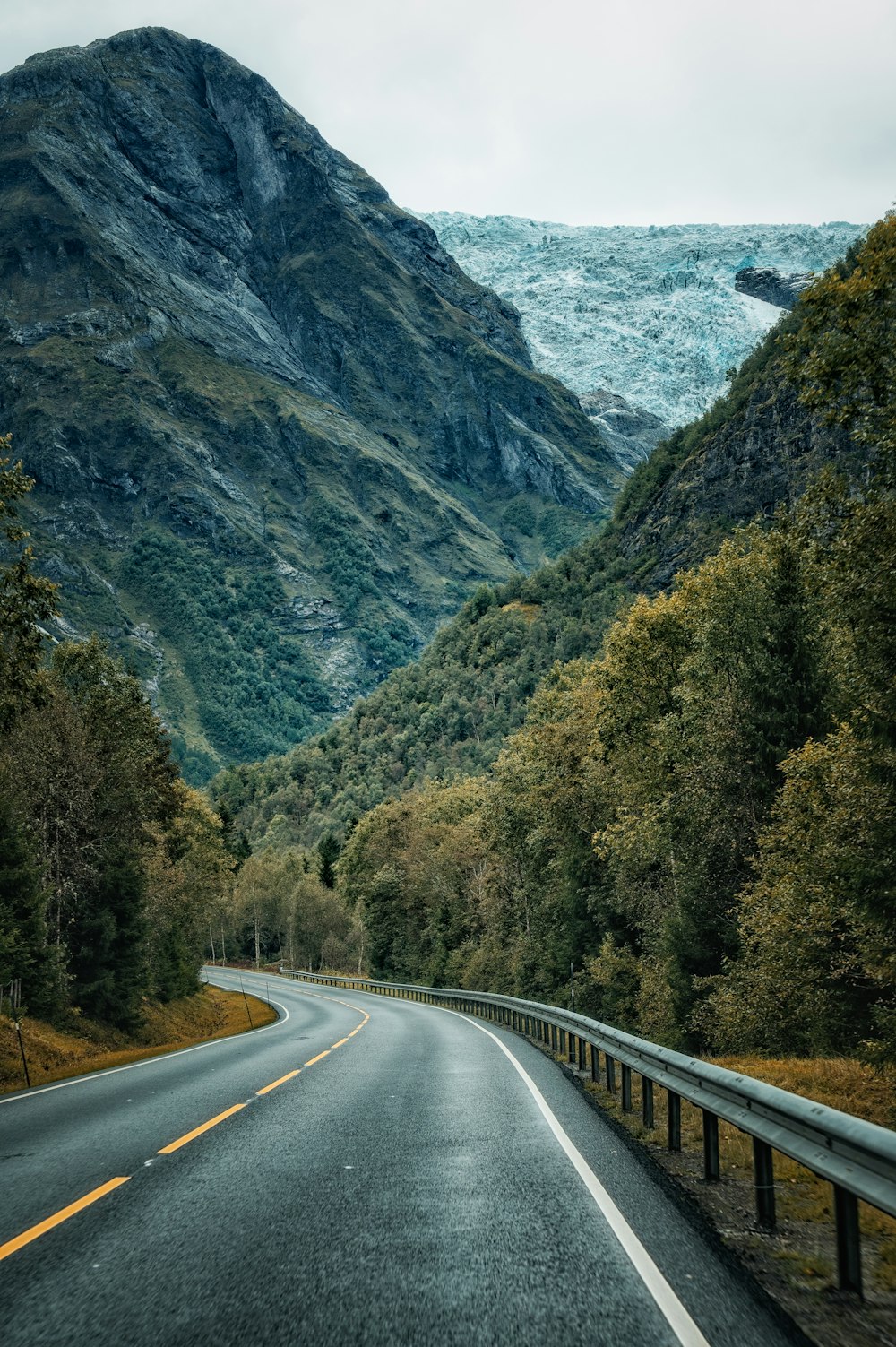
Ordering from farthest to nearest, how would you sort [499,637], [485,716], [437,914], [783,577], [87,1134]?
[499,637] < [485,716] < [437,914] < [783,577] < [87,1134]

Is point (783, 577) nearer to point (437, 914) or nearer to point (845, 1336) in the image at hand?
point (845, 1336)

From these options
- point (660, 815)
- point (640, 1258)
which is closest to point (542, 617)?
Answer: point (660, 815)

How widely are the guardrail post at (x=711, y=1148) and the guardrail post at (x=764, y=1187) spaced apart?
3.71 feet

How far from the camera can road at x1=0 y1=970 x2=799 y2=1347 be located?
4539 millimetres

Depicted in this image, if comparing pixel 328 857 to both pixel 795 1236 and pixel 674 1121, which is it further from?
pixel 795 1236

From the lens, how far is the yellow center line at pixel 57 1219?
578cm

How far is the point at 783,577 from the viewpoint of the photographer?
2723cm

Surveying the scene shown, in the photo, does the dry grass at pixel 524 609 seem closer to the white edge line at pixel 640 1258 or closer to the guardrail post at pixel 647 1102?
the guardrail post at pixel 647 1102

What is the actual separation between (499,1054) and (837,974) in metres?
6.49

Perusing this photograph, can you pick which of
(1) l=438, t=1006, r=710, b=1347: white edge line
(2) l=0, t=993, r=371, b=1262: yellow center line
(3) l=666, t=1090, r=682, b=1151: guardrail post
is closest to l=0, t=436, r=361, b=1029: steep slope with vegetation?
(2) l=0, t=993, r=371, b=1262: yellow center line

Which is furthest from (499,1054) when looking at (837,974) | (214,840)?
(214,840)

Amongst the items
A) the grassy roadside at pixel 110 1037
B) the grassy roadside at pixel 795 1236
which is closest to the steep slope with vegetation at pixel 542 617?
the grassy roadside at pixel 110 1037

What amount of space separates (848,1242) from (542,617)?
15035 centimetres

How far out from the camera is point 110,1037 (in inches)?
1223
